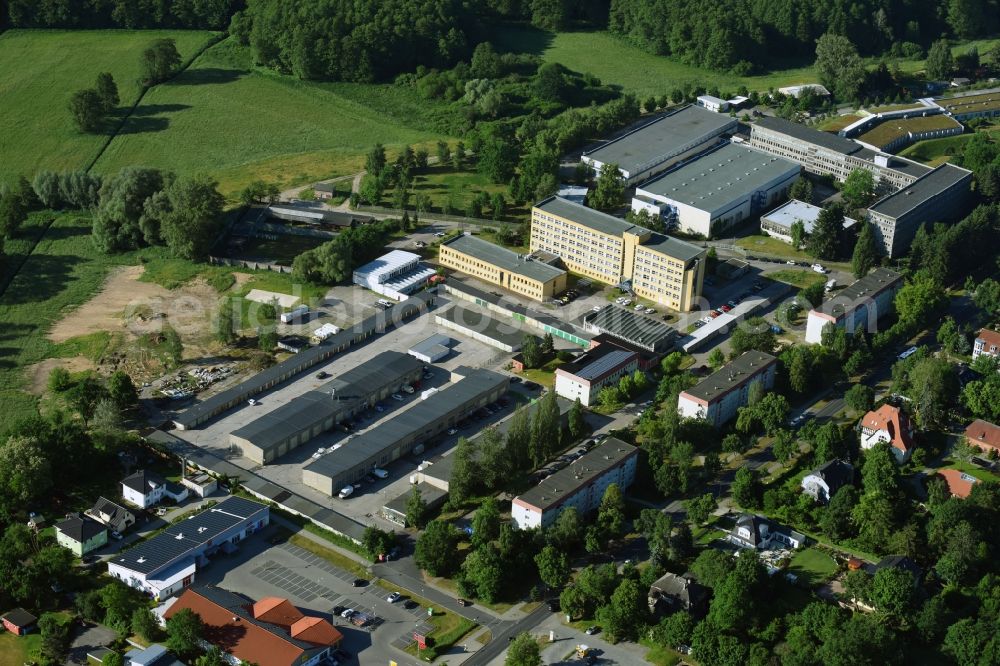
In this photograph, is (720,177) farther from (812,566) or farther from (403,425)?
(812,566)

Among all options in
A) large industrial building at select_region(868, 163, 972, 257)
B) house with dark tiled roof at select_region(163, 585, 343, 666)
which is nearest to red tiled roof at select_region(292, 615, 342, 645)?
house with dark tiled roof at select_region(163, 585, 343, 666)

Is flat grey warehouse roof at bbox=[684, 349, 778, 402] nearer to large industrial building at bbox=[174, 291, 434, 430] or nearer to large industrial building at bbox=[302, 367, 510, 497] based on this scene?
large industrial building at bbox=[302, 367, 510, 497]

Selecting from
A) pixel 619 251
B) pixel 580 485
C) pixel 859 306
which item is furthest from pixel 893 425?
pixel 619 251

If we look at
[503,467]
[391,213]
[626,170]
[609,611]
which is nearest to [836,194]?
[626,170]

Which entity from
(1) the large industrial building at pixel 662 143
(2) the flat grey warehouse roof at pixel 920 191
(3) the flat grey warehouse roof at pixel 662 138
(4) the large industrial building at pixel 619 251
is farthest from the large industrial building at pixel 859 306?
(3) the flat grey warehouse roof at pixel 662 138

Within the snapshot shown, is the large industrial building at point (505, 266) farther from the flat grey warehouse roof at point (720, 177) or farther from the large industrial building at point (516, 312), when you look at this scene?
the flat grey warehouse roof at point (720, 177)

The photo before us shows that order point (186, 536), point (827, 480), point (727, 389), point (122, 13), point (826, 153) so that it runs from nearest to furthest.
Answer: point (186, 536), point (827, 480), point (727, 389), point (826, 153), point (122, 13)
